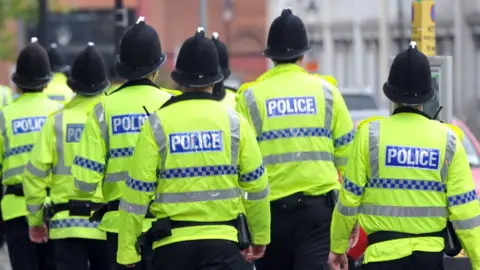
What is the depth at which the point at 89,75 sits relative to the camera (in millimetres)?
10578

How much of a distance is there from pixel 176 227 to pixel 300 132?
6.25ft

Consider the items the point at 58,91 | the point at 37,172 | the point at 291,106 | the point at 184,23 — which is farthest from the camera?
the point at 184,23

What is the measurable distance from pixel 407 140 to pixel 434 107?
3468 mm

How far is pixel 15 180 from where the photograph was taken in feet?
38.1

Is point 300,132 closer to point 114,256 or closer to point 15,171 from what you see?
point 114,256

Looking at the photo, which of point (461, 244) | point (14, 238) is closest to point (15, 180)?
point (14, 238)

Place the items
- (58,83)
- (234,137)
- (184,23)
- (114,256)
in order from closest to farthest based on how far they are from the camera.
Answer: (234,137) → (114,256) → (58,83) → (184,23)

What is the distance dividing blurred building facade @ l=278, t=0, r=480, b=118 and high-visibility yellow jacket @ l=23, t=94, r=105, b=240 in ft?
71.2

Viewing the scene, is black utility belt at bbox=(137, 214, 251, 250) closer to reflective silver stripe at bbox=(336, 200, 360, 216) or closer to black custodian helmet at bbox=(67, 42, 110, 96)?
reflective silver stripe at bbox=(336, 200, 360, 216)

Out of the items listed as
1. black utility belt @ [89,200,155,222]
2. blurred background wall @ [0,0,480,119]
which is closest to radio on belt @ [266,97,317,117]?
black utility belt @ [89,200,155,222]

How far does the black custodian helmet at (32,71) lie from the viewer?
1194 cm

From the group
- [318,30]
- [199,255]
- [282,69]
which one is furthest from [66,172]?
[318,30]

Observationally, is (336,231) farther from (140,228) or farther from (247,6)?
(247,6)

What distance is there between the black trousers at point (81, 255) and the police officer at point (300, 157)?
4.39 feet
